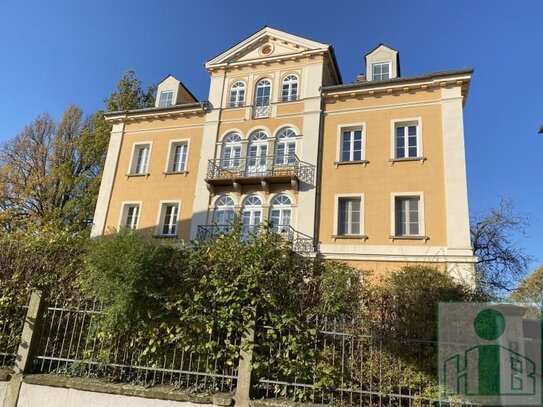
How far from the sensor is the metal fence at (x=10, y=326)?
6577 millimetres

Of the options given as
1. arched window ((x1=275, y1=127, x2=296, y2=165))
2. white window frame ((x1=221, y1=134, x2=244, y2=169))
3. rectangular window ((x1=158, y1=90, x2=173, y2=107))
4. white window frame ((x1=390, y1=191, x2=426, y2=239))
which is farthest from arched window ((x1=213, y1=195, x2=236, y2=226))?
rectangular window ((x1=158, y1=90, x2=173, y2=107))

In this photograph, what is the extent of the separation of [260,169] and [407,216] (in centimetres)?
720

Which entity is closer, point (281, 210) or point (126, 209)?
point (281, 210)

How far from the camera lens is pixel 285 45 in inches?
827

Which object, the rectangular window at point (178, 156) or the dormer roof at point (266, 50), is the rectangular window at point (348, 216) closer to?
the dormer roof at point (266, 50)

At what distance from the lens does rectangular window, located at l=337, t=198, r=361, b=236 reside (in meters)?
16.8

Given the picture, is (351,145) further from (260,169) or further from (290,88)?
(290,88)

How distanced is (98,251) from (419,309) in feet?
17.1

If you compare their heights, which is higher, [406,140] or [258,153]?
[406,140]

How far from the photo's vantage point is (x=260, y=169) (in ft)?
61.5

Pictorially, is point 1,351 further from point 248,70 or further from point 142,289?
point 248,70

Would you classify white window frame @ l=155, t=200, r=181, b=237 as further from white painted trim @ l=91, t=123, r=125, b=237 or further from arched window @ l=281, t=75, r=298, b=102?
arched window @ l=281, t=75, r=298, b=102

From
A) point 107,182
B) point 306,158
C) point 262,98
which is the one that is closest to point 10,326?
point 306,158

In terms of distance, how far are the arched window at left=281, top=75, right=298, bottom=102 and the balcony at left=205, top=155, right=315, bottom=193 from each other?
347 centimetres
